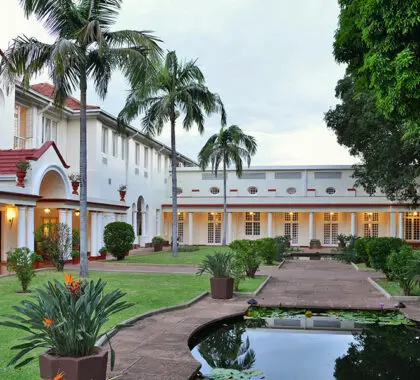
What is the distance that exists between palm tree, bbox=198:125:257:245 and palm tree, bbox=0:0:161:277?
17.2 meters

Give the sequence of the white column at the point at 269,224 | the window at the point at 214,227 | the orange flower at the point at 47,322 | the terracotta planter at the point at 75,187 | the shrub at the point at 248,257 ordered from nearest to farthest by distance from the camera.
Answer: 1. the orange flower at the point at 47,322
2. the shrub at the point at 248,257
3. the terracotta planter at the point at 75,187
4. the white column at the point at 269,224
5. the window at the point at 214,227

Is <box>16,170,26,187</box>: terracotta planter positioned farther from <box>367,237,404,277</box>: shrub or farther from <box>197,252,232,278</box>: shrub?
<box>367,237,404,277</box>: shrub

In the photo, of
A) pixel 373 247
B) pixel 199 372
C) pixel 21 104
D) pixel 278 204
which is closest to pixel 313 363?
pixel 199 372

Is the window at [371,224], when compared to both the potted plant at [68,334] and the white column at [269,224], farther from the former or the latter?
the potted plant at [68,334]

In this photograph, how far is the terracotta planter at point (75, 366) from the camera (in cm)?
451

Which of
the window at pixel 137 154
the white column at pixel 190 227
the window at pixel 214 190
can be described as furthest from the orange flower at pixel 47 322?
the window at pixel 214 190

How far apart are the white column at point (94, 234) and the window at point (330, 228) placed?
20.0m

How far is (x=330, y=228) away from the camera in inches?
1496

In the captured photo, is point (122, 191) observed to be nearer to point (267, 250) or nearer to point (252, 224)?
point (267, 250)

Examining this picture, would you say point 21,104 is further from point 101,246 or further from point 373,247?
point 373,247

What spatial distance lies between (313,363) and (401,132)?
18.6m

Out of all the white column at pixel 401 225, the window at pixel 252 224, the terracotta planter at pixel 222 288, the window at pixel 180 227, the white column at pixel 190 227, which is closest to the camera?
the terracotta planter at pixel 222 288

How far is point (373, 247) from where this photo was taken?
15875 mm

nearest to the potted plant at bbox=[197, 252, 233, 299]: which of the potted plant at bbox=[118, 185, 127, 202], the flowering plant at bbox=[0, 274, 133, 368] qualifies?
the flowering plant at bbox=[0, 274, 133, 368]
